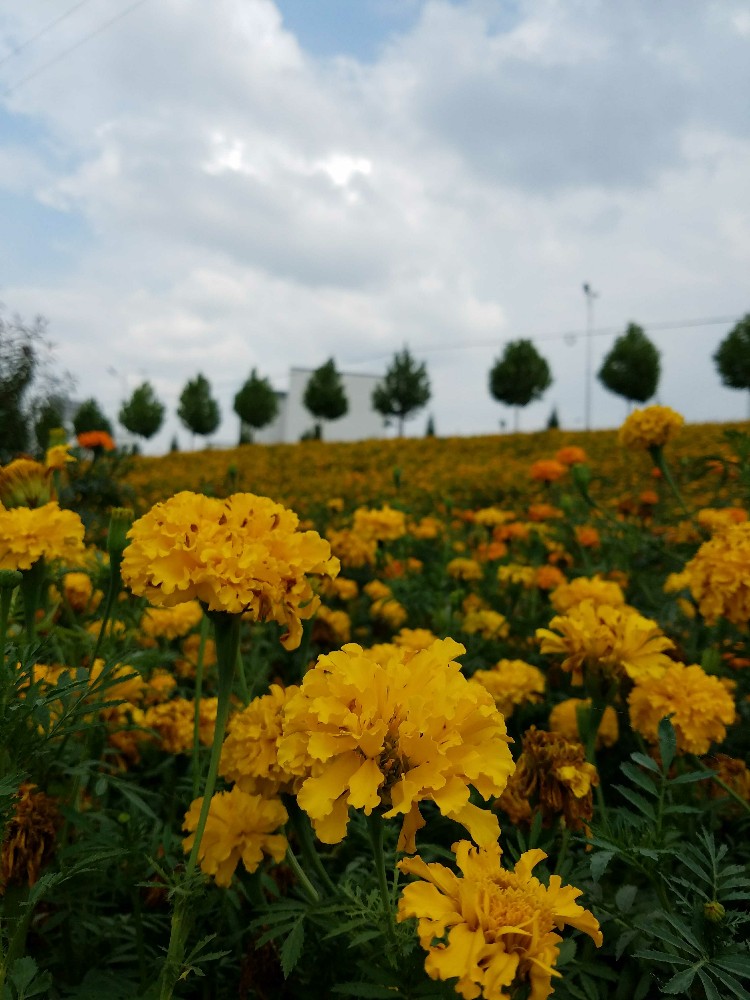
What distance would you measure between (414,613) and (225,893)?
4.44 feet

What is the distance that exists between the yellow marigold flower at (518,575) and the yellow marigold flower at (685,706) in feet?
3.37

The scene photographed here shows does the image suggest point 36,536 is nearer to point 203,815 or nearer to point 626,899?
point 203,815

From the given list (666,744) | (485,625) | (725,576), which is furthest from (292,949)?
(485,625)

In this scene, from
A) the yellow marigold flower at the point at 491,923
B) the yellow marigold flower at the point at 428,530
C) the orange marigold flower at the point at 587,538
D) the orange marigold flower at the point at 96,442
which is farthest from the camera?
the orange marigold flower at the point at 96,442

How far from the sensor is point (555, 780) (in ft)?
3.21

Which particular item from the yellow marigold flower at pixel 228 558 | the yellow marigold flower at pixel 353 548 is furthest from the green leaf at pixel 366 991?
the yellow marigold flower at pixel 353 548

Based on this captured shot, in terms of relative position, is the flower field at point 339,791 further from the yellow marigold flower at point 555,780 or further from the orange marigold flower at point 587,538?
the orange marigold flower at point 587,538

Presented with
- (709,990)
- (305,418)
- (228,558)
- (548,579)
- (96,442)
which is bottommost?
(709,990)

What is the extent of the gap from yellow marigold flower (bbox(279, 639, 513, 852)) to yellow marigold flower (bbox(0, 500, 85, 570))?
62 cm

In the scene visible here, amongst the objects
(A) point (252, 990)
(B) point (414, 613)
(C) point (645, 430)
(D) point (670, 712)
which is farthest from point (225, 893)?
(C) point (645, 430)

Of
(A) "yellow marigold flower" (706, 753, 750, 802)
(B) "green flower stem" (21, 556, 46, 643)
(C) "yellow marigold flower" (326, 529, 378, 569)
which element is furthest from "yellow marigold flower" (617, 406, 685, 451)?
(B) "green flower stem" (21, 556, 46, 643)

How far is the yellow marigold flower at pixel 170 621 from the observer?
1940mm

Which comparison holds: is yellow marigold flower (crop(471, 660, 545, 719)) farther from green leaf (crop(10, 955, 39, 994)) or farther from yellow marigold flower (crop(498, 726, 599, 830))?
green leaf (crop(10, 955, 39, 994))

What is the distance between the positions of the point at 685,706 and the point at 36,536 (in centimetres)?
118
